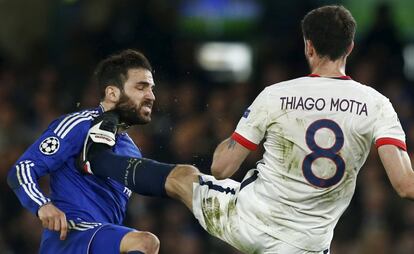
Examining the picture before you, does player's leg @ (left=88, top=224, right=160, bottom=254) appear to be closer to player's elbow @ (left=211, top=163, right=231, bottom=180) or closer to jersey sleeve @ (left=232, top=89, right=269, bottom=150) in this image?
player's elbow @ (left=211, top=163, right=231, bottom=180)

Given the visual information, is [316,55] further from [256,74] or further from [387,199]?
[256,74]

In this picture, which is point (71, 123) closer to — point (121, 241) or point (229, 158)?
point (121, 241)

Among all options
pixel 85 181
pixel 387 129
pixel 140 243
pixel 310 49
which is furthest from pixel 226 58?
pixel 387 129

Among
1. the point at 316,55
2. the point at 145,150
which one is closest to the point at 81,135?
the point at 316,55

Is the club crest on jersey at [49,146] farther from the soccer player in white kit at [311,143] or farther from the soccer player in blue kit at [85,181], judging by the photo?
the soccer player in white kit at [311,143]

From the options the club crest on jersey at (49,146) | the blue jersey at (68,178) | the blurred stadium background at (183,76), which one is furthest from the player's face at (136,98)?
the blurred stadium background at (183,76)

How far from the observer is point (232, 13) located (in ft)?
44.3

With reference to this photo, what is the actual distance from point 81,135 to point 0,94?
5478mm

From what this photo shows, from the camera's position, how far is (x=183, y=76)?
1115 centimetres

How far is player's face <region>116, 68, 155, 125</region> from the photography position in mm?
6523

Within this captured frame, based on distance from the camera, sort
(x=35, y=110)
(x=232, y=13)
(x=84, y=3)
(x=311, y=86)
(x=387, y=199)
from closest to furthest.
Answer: (x=311, y=86) → (x=387, y=199) → (x=35, y=110) → (x=84, y=3) → (x=232, y=13)

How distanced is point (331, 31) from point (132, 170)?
1298 millimetres

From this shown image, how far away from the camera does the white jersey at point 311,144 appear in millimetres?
5621

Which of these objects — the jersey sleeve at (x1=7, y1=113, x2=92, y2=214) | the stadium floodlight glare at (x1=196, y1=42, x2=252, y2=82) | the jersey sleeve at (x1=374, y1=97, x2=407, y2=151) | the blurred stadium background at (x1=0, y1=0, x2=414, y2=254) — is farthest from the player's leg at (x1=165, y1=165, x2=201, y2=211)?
the stadium floodlight glare at (x1=196, y1=42, x2=252, y2=82)
